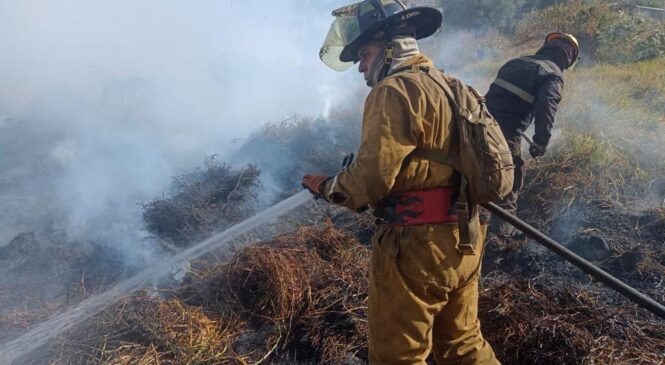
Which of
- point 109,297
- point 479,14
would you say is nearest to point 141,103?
point 109,297

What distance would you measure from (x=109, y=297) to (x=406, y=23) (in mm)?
3096

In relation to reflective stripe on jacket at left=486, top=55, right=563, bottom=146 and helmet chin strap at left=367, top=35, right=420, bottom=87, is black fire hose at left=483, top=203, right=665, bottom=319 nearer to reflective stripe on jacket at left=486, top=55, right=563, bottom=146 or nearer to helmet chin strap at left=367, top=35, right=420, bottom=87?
helmet chin strap at left=367, top=35, right=420, bottom=87

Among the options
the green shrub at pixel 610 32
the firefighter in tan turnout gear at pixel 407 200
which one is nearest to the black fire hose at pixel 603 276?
the firefighter in tan turnout gear at pixel 407 200

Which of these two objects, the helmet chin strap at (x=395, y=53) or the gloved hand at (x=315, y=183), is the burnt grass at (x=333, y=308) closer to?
the gloved hand at (x=315, y=183)

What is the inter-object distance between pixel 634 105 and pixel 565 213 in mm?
3178

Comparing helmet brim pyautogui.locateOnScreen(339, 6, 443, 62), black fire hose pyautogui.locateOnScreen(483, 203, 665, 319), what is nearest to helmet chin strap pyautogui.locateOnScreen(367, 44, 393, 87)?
helmet brim pyautogui.locateOnScreen(339, 6, 443, 62)

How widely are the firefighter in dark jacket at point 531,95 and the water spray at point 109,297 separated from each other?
2633mm

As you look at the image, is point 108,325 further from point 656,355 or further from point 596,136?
point 596,136

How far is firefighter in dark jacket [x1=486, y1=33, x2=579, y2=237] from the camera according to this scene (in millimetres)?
4309

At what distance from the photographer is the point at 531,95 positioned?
4.44 m

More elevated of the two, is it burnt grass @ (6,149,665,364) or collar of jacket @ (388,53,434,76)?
collar of jacket @ (388,53,434,76)

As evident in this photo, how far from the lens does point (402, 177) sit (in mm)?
2230

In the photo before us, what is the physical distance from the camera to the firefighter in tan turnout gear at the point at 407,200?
2133 mm

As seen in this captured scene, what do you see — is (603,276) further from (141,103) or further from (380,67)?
(141,103)
